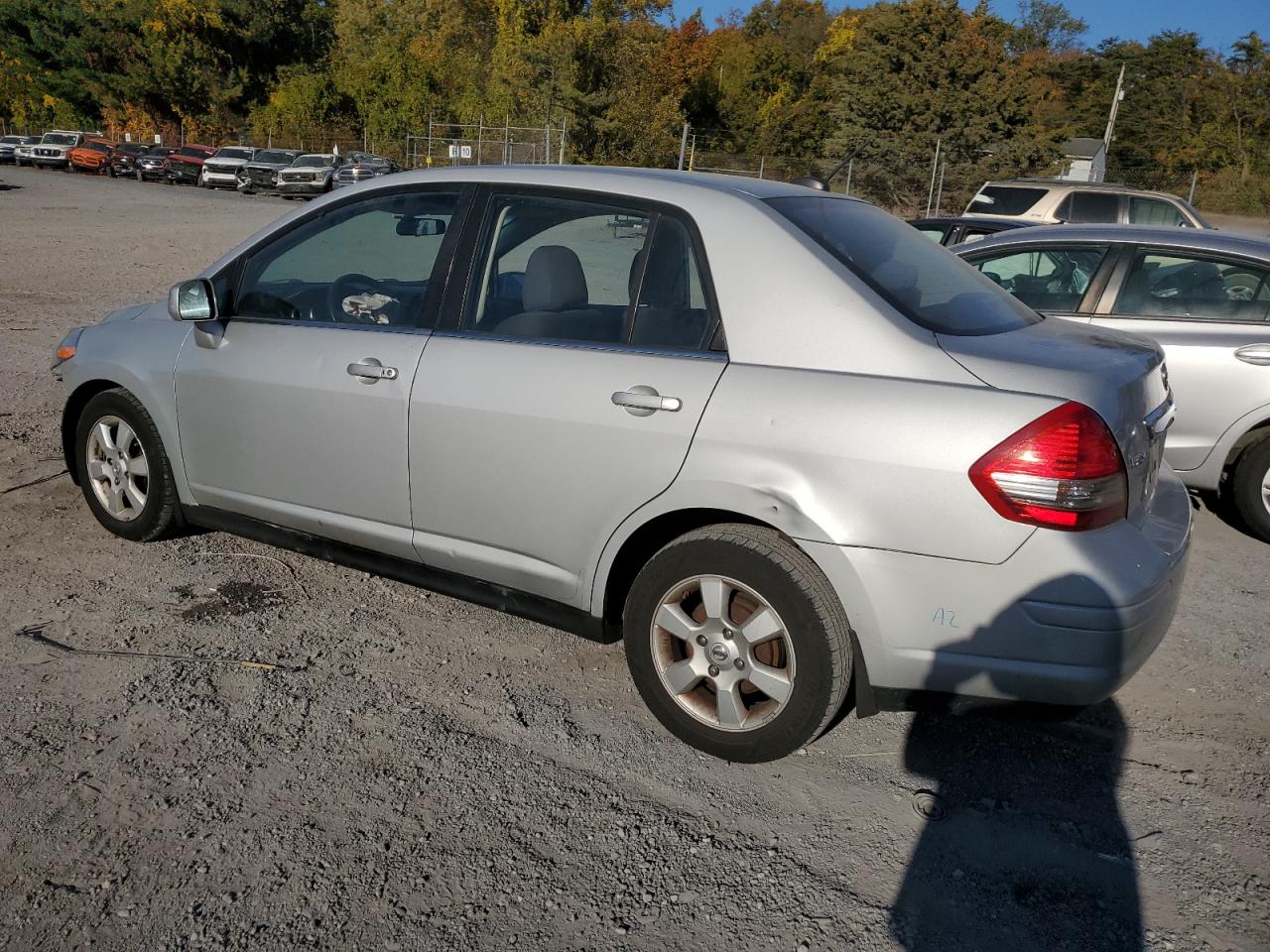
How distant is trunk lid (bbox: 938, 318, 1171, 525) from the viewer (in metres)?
2.95

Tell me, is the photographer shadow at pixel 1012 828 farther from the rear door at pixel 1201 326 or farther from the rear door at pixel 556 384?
the rear door at pixel 1201 326

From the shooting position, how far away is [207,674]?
12.5ft

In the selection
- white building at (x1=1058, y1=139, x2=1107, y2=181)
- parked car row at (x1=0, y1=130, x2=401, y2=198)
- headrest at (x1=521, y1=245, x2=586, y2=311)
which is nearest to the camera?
headrest at (x1=521, y1=245, x2=586, y2=311)

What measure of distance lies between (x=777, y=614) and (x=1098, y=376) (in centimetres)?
112

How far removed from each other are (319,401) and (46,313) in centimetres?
859

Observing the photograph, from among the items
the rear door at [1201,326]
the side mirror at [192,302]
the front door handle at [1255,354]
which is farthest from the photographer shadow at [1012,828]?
the side mirror at [192,302]

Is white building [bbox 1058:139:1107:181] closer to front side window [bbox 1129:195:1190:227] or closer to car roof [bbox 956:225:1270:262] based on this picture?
front side window [bbox 1129:195:1190:227]

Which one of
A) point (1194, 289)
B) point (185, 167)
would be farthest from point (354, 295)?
point (185, 167)

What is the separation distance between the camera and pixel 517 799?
3.14m

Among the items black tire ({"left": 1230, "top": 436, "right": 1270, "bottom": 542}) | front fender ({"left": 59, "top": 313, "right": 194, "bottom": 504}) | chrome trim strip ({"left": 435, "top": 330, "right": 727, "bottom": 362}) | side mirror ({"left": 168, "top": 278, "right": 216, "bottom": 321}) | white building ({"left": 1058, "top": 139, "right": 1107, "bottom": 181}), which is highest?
white building ({"left": 1058, "top": 139, "right": 1107, "bottom": 181})

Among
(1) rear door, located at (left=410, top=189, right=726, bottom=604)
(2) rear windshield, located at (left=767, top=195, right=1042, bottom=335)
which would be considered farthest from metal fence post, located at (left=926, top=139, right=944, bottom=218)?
(1) rear door, located at (left=410, top=189, right=726, bottom=604)

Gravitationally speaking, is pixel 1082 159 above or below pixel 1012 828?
A: above

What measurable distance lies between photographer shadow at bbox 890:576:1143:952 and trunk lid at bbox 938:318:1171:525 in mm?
477

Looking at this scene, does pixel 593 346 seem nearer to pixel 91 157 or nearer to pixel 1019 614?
pixel 1019 614
